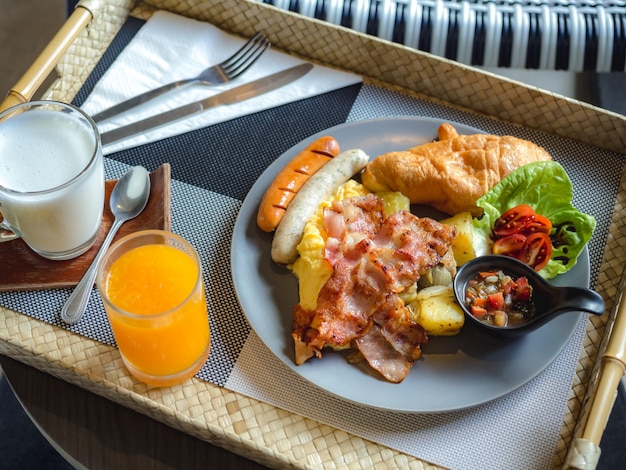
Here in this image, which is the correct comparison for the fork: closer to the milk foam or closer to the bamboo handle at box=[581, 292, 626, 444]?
the milk foam

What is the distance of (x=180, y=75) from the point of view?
2320mm

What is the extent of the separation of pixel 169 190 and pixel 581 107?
1.34m

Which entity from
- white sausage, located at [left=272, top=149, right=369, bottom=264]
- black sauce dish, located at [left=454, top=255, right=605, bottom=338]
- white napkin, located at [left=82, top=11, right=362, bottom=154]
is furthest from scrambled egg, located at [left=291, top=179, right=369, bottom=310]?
white napkin, located at [left=82, top=11, right=362, bottom=154]

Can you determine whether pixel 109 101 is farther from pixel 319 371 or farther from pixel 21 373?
pixel 319 371

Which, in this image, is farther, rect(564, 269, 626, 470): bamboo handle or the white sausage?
the white sausage

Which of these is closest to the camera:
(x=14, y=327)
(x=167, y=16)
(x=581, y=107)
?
(x=14, y=327)

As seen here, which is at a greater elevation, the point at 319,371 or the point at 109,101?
the point at 109,101

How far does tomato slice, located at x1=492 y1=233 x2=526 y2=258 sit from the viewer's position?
1838 millimetres

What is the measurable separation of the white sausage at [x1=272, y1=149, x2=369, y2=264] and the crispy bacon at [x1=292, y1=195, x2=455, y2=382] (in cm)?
11

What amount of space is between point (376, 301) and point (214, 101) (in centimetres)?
97

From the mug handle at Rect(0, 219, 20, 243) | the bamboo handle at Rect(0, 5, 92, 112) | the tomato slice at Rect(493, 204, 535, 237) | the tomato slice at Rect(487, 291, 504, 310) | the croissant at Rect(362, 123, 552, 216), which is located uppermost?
the bamboo handle at Rect(0, 5, 92, 112)

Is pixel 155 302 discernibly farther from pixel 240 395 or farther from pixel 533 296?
pixel 533 296

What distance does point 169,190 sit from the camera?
1975mm

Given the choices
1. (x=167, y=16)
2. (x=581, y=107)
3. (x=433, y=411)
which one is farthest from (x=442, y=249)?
(x=167, y=16)
